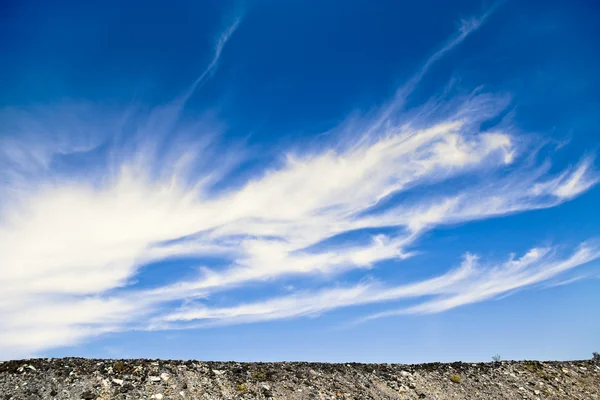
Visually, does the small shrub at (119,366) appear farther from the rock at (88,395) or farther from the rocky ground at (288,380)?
the rock at (88,395)

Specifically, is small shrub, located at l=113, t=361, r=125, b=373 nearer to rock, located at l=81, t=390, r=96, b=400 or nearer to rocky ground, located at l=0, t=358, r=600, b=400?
rocky ground, located at l=0, t=358, r=600, b=400

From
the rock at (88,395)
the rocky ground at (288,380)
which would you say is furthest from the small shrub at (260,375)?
the rock at (88,395)

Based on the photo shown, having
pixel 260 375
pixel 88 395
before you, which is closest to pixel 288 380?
pixel 260 375

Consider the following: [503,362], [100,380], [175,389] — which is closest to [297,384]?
[175,389]

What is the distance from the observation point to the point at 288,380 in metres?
19.3

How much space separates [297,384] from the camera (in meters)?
19.1

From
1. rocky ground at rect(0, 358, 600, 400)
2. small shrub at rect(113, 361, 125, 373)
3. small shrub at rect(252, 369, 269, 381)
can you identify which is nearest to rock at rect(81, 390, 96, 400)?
rocky ground at rect(0, 358, 600, 400)

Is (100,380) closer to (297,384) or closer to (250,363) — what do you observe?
(250,363)

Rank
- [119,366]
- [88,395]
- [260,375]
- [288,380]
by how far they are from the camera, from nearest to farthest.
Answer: [88,395] → [119,366] → [260,375] → [288,380]

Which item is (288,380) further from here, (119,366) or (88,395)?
(88,395)

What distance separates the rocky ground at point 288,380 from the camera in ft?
50.9

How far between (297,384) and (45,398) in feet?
34.0

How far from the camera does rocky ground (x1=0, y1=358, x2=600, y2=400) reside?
50.9 ft

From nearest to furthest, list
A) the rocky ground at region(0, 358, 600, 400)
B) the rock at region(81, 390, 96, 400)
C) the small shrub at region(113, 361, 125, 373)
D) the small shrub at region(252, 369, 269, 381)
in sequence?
the rock at region(81, 390, 96, 400) → the rocky ground at region(0, 358, 600, 400) → the small shrub at region(113, 361, 125, 373) → the small shrub at region(252, 369, 269, 381)
